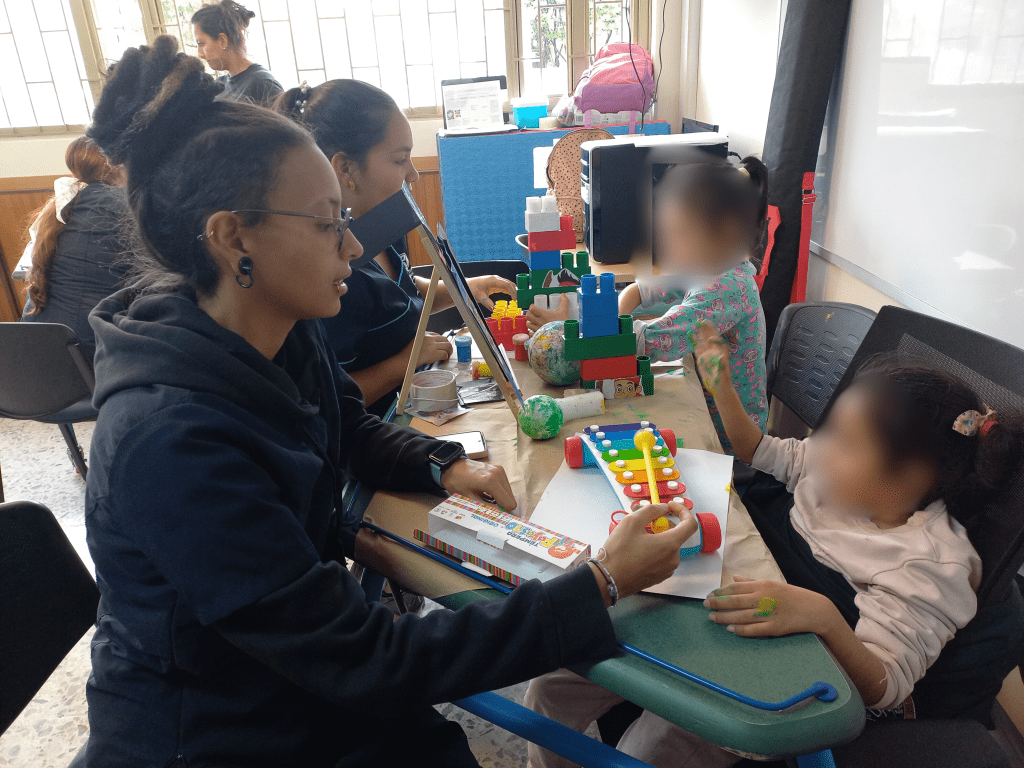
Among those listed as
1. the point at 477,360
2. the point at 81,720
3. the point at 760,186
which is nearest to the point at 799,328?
the point at 760,186

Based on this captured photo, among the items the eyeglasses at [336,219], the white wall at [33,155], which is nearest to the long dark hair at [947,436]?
the eyeglasses at [336,219]

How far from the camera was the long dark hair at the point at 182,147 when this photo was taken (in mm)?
870

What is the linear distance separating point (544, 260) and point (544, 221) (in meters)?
0.12

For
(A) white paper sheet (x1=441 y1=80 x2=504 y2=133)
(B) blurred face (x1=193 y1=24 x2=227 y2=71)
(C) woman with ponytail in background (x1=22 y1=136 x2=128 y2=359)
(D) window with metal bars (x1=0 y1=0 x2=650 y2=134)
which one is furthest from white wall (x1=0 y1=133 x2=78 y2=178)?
(A) white paper sheet (x1=441 y1=80 x2=504 y2=133)

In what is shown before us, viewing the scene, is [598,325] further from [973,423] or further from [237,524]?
[237,524]

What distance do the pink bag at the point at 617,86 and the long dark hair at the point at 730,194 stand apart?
6.72ft

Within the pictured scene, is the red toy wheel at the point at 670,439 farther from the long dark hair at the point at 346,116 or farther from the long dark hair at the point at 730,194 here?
the long dark hair at the point at 346,116

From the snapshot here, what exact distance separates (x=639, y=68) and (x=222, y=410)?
137 inches

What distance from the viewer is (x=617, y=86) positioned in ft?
11.9

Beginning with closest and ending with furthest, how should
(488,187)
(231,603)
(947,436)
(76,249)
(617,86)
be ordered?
(231,603) < (947,436) < (76,249) < (488,187) < (617,86)

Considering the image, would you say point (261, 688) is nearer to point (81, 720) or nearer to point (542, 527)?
point (542, 527)

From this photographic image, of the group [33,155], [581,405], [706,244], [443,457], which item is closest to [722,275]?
[706,244]

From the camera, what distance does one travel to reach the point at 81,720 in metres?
1.79

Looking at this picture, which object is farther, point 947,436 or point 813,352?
point 813,352
